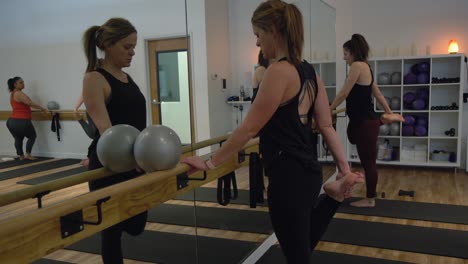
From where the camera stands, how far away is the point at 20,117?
1.67 metres

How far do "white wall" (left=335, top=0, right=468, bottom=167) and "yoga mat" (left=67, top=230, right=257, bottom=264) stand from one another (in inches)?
134

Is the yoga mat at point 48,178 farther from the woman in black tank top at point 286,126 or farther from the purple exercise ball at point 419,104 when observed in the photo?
the purple exercise ball at point 419,104

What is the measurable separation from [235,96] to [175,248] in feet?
5.62

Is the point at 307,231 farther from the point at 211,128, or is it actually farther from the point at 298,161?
the point at 211,128

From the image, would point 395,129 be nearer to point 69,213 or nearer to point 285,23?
point 285,23

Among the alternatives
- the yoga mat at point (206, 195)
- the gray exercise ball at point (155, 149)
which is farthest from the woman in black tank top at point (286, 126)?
the yoga mat at point (206, 195)

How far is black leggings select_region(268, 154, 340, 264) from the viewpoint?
61.8 inches

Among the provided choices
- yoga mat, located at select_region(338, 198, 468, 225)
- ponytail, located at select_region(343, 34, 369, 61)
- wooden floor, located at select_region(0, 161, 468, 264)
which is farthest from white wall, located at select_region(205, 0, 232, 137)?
yoga mat, located at select_region(338, 198, 468, 225)

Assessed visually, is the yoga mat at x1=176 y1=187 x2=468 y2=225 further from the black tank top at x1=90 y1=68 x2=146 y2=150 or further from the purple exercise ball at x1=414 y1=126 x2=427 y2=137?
the black tank top at x1=90 y1=68 x2=146 y2=150

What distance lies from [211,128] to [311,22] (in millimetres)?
1935

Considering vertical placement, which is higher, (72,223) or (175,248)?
(72,223)

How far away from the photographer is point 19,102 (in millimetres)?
1644

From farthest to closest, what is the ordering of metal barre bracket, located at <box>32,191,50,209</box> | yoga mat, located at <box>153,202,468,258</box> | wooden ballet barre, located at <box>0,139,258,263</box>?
yoga mat, located at <box>153,202,468,258</box> → metal barre bracket, located at <box>32,191,50,209</box> → wooden ballet barre, located at <box>0,139,258,263</box>

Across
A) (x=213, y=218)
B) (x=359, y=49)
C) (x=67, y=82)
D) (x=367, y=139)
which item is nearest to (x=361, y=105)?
(x=367, y=139)
